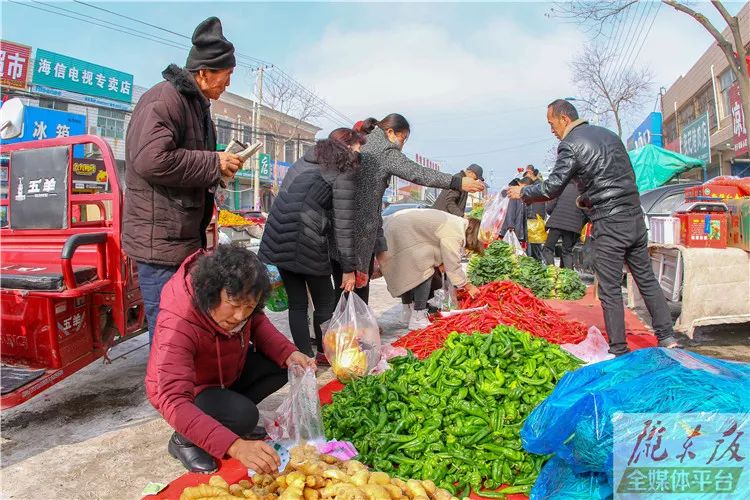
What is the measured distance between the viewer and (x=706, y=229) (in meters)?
5.08

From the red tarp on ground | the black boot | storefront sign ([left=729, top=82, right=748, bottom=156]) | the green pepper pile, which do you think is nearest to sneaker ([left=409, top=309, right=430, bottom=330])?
the red tarp on ground

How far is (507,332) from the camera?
11.1ft

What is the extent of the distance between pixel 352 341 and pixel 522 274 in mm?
4028

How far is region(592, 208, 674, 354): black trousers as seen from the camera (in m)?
4.18

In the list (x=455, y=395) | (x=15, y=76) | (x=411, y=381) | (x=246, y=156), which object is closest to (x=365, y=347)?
(x=411, y=381)

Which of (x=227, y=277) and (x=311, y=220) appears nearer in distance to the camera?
(x=227, y=277)

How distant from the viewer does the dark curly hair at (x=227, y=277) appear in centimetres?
222

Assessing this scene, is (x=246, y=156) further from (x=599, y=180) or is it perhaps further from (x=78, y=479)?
(x=599, y=180)

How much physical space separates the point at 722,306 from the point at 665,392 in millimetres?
3907

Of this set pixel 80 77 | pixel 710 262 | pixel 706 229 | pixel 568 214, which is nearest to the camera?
pixel 710 262

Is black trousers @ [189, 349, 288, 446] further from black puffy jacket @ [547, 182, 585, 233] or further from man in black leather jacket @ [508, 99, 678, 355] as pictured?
black puffy jacket @ [547, 182, 585, 233]

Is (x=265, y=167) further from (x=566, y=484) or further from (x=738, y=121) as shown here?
(x=566, y=484)

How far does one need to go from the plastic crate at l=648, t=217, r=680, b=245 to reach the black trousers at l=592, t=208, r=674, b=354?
1.30 metres

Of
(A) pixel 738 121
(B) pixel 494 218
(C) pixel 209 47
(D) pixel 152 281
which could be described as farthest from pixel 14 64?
(A) pixel 738 121
